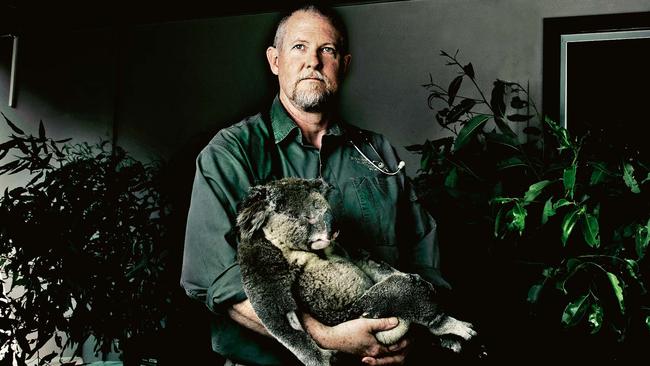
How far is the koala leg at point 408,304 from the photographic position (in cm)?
124

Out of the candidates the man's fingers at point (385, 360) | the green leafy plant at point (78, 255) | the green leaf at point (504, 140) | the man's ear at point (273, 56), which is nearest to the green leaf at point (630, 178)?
the green leaf at point (504, 140)

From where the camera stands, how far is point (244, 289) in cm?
127

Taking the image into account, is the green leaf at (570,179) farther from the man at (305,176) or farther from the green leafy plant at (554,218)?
the man at (305,176)

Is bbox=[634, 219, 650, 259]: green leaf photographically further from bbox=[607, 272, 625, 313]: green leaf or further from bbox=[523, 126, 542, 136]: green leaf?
bbox=[523, 126, 542, 136]: green leaf

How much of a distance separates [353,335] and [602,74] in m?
3.09

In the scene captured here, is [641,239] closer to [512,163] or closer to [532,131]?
[512,163]

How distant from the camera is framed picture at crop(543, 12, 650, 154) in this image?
139 inches

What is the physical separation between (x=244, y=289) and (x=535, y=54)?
3.12 metres

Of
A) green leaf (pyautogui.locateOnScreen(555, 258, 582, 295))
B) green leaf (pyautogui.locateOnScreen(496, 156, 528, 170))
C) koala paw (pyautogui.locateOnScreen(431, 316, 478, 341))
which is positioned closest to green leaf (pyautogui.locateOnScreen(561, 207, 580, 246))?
green leaf (pyautogui.locateOnScreen(555, 258, 582, 295))

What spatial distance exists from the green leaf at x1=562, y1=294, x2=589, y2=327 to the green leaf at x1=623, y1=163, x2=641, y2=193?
0.48 m

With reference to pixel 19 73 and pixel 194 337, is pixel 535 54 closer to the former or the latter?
pixel 194 337

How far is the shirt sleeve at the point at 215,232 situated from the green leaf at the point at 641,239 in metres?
1.58

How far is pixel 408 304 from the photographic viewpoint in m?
1.25

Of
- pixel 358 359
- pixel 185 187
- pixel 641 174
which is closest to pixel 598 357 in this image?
pixel 641 174
